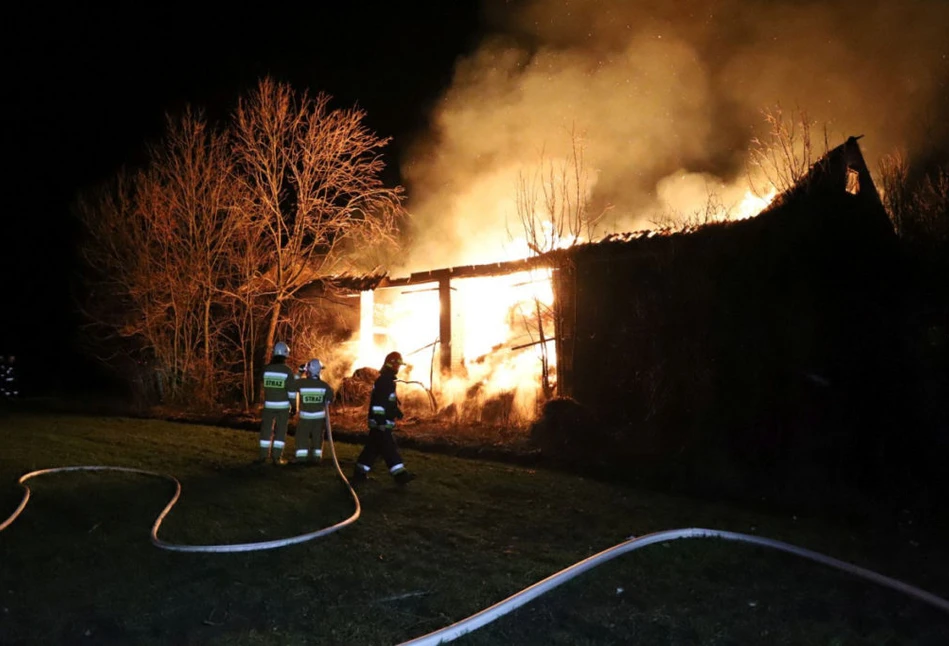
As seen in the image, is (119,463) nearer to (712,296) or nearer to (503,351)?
(503,351)

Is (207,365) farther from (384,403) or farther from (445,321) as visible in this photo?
(384,403)

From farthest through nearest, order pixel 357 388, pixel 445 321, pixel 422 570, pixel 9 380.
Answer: pixel 9 380
pixel 445 321
pixel 357 388
pixel 422 570

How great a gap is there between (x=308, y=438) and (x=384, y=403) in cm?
186

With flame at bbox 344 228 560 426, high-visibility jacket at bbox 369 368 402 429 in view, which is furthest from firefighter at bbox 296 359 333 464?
flame at bbox 344 228 560 426

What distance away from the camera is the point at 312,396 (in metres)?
8.47

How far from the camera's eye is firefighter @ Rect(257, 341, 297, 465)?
8.48 meters

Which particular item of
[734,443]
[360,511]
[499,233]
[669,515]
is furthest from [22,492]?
[499,233]

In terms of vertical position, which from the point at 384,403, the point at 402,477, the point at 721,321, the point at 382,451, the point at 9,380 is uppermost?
the point at 721,321

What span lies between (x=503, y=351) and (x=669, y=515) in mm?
7302

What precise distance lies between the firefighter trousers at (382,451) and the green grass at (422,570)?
286mm

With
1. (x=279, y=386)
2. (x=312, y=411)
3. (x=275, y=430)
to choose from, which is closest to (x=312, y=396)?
(x=312, y=411)

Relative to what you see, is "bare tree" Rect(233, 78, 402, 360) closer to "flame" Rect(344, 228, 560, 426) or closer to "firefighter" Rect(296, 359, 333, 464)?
"flame" Rect(344, 228, 560, 426)

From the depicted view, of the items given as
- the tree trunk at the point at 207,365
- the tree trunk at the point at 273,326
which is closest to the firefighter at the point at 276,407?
the tree trunk at the point at 273,326

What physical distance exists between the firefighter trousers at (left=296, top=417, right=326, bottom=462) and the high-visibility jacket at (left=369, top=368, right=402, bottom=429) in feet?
5.04
